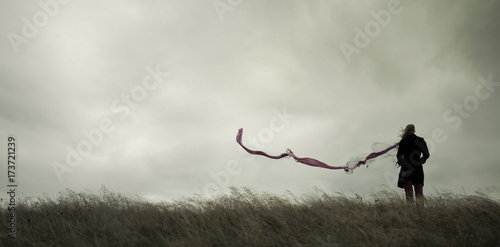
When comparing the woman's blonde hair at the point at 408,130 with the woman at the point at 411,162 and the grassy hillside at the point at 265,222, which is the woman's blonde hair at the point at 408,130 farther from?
the grassy hillside at the point at 265,222

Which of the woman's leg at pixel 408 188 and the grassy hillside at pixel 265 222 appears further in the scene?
the woman's leg at pixel 408 188

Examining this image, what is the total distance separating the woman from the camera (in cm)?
729

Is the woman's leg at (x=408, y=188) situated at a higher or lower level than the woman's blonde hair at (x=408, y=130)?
lower

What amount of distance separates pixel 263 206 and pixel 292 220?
3.38ft

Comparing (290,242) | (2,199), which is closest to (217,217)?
(290,242)

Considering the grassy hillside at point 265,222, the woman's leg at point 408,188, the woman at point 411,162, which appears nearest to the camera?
the grassy hillside at point 265,222

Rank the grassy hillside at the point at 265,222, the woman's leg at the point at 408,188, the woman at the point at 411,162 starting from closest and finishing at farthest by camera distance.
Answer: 1. the grassy hillside at the point at 265,222
2. the woman at the point at 411,162
3. the woman's leg at the point at 408,188

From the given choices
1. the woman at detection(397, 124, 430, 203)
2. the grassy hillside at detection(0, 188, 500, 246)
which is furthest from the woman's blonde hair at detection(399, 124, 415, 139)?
the grassy hillside at detection(0, 188, 500, 246)

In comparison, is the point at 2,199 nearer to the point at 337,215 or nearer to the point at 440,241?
the point at 337,215

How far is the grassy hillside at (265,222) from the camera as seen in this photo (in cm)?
529

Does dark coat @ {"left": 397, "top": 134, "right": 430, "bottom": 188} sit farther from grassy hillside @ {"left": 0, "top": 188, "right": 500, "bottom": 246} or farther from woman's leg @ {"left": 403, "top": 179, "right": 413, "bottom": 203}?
grassy hillside @ {"left": 0, "top": 188, "right": 500, "bottom": 246}

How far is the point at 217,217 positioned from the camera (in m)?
6.29

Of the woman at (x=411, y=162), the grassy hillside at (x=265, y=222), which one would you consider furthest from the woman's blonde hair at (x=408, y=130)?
the grassy hillside at (x=265, y=222)

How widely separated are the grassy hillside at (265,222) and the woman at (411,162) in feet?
1.18
